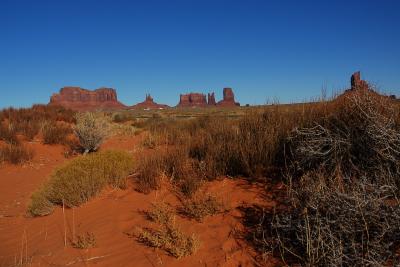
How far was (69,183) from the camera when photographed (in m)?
6.78

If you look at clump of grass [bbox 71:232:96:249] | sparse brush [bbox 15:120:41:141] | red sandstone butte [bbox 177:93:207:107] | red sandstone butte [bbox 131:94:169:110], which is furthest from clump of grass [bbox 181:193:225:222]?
red sandstone butte [bbox 177:93:207:107]

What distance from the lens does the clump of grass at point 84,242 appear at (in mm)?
4867

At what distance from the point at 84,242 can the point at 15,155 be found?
8229 millimetres

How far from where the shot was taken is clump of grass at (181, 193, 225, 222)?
489 cm

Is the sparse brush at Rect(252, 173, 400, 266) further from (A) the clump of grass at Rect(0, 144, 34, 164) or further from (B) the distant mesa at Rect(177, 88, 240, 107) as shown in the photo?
(B) the distant mesa at Rect(177, 88, 240, 107)

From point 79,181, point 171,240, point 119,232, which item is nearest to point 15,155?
point 79,181

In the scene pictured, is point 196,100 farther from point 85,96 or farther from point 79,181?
point 79,181

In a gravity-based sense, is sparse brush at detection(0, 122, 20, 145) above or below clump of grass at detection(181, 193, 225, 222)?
above

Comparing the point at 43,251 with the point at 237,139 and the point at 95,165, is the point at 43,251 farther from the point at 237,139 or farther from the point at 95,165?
the point at 237,139

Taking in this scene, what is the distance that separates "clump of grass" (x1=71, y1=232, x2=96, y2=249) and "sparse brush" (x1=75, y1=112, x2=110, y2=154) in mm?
8211

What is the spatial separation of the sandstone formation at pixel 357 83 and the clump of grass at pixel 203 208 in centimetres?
249

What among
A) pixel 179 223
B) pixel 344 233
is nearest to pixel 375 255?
pixel 344 233

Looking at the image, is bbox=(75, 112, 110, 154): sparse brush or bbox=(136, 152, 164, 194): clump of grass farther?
bbox=(75, 112, 110, 154): sparse brush

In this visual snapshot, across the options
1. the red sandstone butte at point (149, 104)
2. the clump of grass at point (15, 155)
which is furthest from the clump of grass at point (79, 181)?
the red sandstone butte at point (149, 104)
